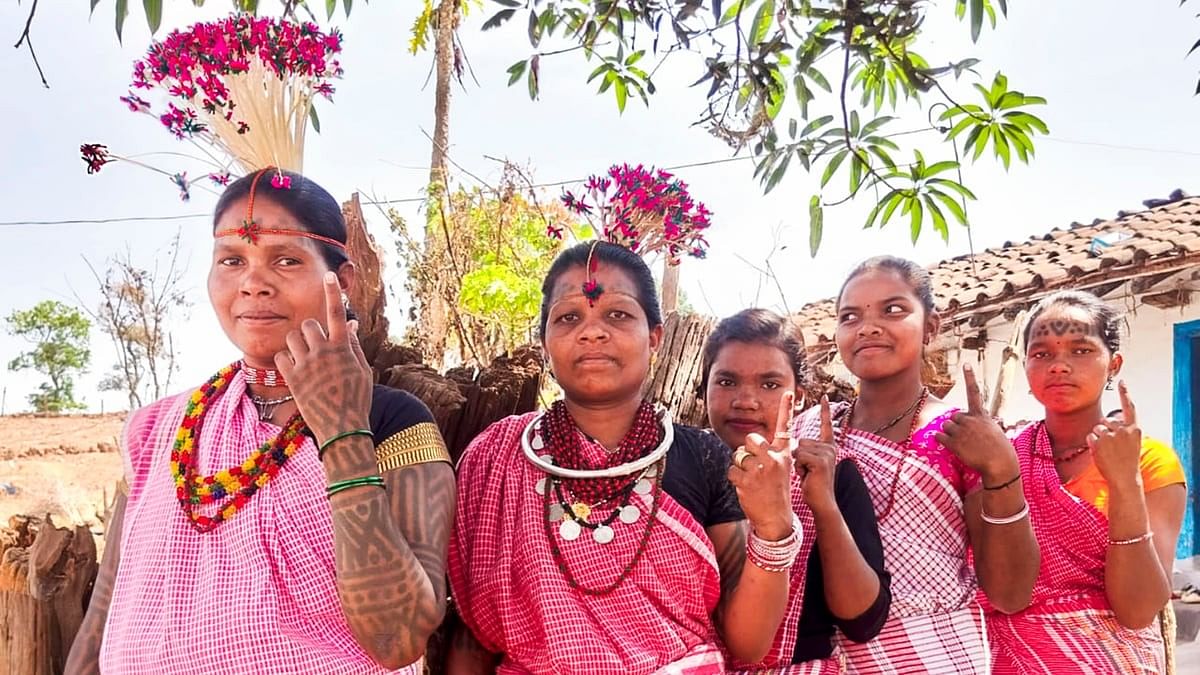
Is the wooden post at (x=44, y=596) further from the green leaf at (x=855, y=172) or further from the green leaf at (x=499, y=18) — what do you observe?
the green leaf at (x=855, y=172)

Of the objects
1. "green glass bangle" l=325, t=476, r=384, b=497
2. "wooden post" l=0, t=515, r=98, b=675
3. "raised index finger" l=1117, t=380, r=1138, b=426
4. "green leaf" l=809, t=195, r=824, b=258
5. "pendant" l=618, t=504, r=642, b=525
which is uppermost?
"green leaf" l=809, t=195, r=824, b=258

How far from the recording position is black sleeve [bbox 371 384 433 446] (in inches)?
79.1

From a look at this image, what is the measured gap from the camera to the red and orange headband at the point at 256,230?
6.70ft

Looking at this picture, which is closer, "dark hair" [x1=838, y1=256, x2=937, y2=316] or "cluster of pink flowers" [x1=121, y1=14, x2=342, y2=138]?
"cluster of pink flowers" [x1=121, y1=14, x2=342, y2=138]

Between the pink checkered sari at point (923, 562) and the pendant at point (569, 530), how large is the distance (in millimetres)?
867

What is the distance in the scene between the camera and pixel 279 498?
1.97 metres

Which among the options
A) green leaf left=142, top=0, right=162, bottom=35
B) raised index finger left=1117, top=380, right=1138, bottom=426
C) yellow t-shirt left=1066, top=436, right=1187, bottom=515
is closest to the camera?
green leaf left=142, top=0, right=162, bottom=35

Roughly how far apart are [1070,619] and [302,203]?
2540 mm

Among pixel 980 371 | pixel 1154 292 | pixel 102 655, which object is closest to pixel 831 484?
pixel 102 655

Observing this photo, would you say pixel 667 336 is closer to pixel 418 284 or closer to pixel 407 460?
pixel 407 460

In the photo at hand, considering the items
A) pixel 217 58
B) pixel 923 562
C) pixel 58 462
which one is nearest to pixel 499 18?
pixel 217 58

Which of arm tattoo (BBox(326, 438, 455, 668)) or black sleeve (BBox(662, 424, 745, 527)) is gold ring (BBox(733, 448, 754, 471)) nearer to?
black sleeve (BBox(662, 424, 745, 527))

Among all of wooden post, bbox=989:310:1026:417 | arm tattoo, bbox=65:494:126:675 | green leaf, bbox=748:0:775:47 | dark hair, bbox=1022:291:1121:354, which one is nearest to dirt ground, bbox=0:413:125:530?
wooden post, bbox=989:310:1026:417

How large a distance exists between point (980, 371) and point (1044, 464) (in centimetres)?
673
